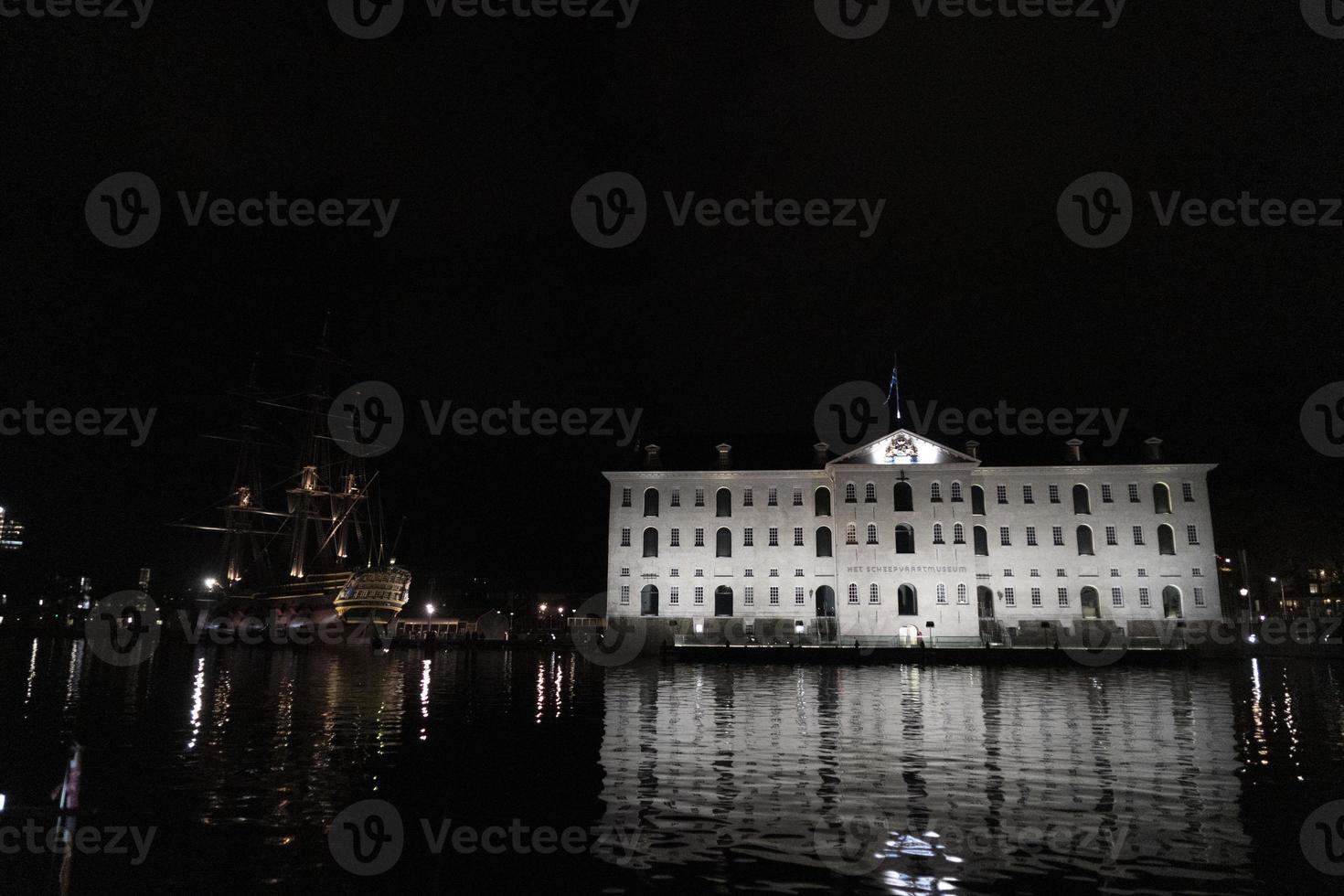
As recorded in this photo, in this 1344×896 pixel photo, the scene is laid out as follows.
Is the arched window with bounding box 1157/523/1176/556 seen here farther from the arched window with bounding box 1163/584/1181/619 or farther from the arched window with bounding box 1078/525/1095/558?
the arched window with bounding box 1078/525/1095/558

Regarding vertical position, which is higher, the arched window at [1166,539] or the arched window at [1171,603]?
the arched window at [1166,539]

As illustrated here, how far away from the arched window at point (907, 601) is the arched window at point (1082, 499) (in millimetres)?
12030

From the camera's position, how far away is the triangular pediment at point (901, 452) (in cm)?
5538

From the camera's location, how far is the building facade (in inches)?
2114

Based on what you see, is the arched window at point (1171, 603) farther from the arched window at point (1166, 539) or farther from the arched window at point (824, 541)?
the arched window at point (824, 541)

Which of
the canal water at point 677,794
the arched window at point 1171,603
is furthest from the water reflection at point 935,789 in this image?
the arched window at point 1171,603

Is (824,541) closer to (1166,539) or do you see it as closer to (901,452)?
(901,452)

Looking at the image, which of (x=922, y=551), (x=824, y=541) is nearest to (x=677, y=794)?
(x=922, y=551)

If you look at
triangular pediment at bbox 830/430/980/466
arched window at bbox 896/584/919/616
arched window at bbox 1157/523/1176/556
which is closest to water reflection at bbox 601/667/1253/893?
arched window at bbox 896/584/919/616

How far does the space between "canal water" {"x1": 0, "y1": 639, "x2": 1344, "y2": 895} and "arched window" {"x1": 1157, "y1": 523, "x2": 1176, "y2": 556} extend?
1229 inches

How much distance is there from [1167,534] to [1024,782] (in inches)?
1943

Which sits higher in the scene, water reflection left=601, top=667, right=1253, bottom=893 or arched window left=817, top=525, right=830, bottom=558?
arched window left=817, top=525, right=830, bottom=558

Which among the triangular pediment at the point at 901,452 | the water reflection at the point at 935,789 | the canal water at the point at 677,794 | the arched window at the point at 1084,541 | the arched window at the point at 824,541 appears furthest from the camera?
the arched window at the point at 824,541

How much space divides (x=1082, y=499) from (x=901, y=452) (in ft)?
40.0
